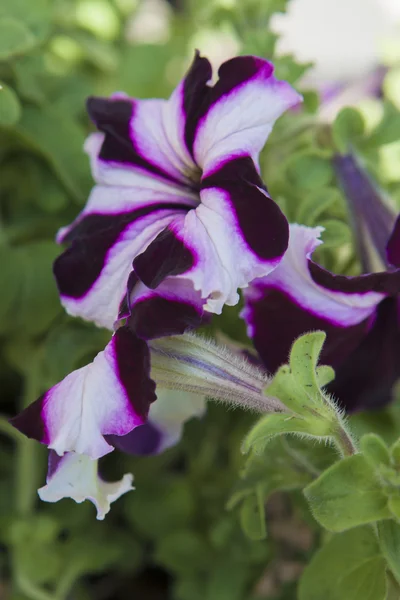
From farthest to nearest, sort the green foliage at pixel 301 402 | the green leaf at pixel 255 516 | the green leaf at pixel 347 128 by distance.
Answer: the green leaf at pixel 347 128
the green leaf at pixel 255 516
the green foliage at pixel 301 402

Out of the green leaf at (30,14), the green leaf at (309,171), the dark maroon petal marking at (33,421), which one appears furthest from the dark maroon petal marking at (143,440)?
the green leaf at (30,14)

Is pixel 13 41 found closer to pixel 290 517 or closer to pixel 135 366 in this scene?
pixel 135 366

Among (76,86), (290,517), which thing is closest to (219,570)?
(290,517)

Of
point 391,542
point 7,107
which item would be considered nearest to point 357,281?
point 391,542

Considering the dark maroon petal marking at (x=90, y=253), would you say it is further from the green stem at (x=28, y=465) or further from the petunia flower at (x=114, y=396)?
the green stem at (x=28, y=465)

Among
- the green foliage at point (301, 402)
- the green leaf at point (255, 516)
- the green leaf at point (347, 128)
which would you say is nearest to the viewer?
the green foliage at point (301, 402)

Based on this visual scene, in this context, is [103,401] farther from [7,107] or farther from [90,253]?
[7,107]

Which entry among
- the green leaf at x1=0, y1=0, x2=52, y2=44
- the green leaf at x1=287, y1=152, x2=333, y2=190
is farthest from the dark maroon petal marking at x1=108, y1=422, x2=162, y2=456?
the green leaf at x1=0, y1=0, x2=52, y2=44
